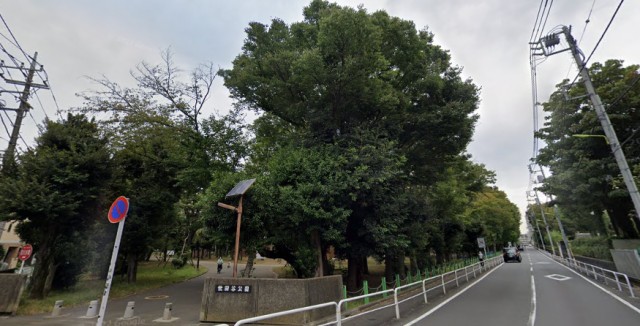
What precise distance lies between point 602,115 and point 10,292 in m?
21.7

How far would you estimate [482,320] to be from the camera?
27.6 feet

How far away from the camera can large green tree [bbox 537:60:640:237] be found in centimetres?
1712

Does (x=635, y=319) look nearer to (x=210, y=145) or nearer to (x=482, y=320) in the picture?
(x=482, y=320)

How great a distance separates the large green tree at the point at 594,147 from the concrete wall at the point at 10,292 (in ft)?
83.1

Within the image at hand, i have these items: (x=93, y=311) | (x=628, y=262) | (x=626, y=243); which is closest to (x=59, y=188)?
(x=93, y=311)

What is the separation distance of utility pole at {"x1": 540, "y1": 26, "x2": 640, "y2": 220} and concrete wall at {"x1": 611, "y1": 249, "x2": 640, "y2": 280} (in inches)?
165

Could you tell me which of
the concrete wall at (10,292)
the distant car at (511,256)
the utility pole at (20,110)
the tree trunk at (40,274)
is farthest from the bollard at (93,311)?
the distant car at (511,256)

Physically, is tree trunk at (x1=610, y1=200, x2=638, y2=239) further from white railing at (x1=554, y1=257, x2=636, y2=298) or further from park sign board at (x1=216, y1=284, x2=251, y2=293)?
park sign board at (x1=216, y1=284, x2=251, y2=293)

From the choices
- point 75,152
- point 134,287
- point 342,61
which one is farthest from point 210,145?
point 134,287

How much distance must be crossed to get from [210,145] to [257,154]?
8.45 feet

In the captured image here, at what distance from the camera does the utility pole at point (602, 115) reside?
392 inches

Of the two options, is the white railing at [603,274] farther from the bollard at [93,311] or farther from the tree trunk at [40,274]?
the tree trunk at [40,274]

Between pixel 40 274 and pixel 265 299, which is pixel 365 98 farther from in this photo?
pixel 40 274

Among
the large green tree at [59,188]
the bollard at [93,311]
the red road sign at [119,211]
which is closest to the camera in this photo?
the red road sign at [119,211]
